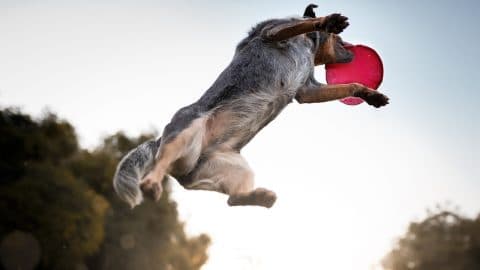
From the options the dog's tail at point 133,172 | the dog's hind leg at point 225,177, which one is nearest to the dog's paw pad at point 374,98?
the dog's hind leg at point 225,177

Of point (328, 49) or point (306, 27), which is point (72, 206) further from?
point (306, 27)

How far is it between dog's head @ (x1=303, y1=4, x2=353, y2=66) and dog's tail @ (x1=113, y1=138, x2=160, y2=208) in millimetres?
2455

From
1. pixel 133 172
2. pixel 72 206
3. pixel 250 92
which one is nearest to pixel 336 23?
pixel 250 92

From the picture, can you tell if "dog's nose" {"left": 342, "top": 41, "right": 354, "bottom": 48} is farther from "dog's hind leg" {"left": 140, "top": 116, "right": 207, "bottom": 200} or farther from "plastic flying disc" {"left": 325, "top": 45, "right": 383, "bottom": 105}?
"dog's hind leg" {"left": 140, "top": 116, "right": 207, "bottom": 200}

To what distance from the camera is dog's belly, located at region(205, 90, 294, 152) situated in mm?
6480

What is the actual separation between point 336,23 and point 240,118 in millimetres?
1337

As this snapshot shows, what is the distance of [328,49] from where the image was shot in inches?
298

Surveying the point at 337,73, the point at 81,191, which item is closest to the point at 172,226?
the point at 81,191

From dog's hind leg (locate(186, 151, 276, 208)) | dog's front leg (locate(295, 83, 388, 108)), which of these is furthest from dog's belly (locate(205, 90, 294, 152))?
dog's front leg (locate(295, 83, 388, 108))

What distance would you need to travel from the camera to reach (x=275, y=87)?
21.6 feet

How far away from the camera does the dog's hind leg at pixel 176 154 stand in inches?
210

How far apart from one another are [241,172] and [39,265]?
3596 centimetres

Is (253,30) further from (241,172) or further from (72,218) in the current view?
(72,218)

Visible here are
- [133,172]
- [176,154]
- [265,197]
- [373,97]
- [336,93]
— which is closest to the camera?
[133,172]
